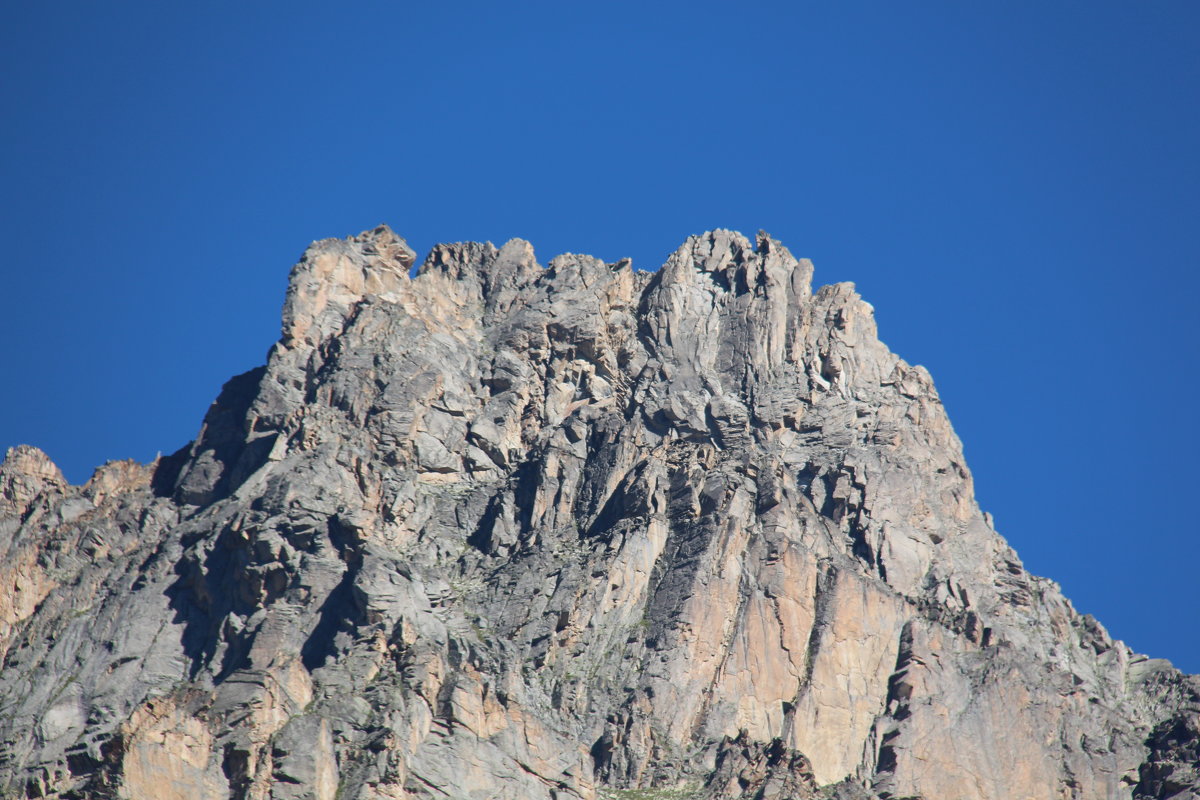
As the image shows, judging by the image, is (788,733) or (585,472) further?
(585,472)

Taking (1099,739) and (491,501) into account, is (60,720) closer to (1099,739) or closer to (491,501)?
(491,501)

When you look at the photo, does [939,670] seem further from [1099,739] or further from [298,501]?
[298,501]

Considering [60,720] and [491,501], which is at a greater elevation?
[491,501]

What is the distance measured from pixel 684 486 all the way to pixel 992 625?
31.9 metres

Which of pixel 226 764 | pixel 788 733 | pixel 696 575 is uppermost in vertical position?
pixel 696 575

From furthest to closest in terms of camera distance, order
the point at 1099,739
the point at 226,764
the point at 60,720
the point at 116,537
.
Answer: the point at 116,537, the point at 1099,739, the point at 60,720, the point at 226,764

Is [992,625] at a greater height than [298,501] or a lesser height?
greater

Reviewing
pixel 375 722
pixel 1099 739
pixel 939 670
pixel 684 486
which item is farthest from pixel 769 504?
pixel 375 722

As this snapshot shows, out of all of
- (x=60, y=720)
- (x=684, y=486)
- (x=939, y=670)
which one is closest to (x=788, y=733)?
(x=939, y=670)

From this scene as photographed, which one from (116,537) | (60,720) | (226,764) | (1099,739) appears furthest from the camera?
(116,537)

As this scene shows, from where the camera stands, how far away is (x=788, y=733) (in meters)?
174

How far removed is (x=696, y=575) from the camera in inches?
7106

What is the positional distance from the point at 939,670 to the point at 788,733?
16.7 meters

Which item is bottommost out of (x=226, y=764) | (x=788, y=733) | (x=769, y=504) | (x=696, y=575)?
(x=226, y=764)
